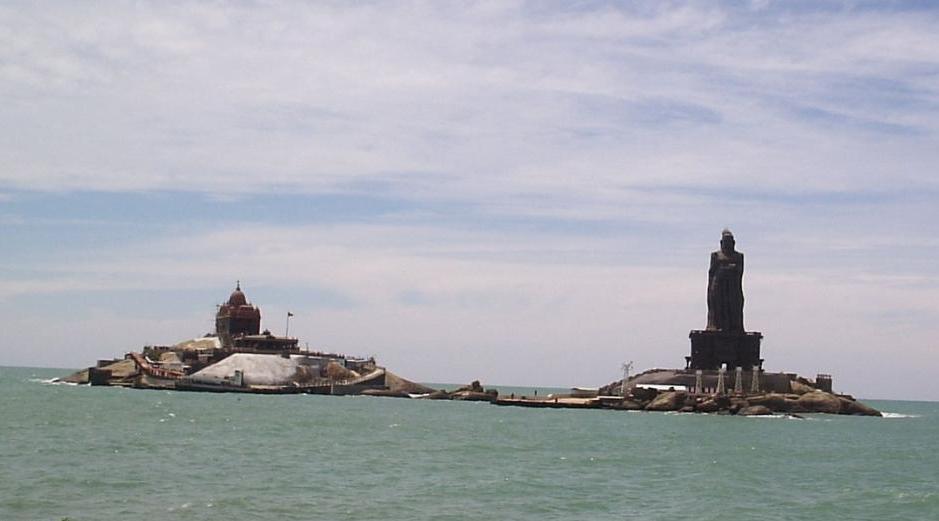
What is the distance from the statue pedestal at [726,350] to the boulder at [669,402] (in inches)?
1130

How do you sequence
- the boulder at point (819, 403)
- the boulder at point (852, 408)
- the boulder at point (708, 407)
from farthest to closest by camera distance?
1. the boulder at point (852, 408)
2. the boulder at point (819, 403)
3. the boulder at point (708, 407)

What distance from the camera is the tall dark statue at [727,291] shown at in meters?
183

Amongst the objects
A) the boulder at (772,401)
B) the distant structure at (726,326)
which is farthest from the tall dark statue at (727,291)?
the boulder at (772,401)

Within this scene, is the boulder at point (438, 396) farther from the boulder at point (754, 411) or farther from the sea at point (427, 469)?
the sea at point (427, 469)

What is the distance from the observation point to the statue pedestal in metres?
182

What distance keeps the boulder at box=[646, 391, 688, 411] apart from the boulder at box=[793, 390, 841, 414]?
16672 mm

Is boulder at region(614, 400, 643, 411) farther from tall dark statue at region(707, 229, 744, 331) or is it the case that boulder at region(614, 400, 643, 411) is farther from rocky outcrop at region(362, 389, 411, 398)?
rocky outcrop at region(362, 389, 411, 398)

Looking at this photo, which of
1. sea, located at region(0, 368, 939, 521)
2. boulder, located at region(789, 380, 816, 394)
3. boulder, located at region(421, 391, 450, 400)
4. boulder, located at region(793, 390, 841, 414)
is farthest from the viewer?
boulder, located at region(421, 391, 450, 400)

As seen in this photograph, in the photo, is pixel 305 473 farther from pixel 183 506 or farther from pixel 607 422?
pixel 607 422

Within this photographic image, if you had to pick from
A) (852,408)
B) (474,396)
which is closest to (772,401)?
(852,408)

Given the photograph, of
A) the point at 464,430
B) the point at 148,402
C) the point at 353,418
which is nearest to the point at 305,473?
the point at 464,430

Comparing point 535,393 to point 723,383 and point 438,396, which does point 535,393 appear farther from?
point 723,383

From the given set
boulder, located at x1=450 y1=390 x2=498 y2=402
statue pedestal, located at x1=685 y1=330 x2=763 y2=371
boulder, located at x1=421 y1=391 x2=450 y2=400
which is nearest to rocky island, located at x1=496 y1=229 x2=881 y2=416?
statue pedestal, located at x1=685 y1=330 x2=763 y2=371

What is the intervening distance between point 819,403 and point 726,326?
2393 centimetres
